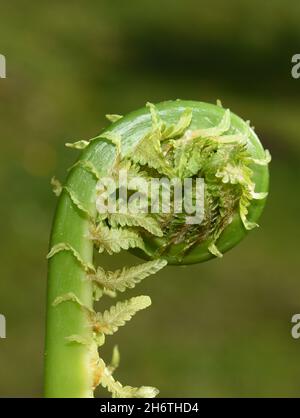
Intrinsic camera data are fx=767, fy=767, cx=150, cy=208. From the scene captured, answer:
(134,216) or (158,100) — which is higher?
(158,100)

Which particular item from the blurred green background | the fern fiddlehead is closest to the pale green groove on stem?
the fern fiddlehead

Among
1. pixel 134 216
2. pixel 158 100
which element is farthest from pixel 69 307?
pixel 158 100

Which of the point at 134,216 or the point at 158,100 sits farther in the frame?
the point at 158,100

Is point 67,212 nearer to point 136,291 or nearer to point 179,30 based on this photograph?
point 136,291

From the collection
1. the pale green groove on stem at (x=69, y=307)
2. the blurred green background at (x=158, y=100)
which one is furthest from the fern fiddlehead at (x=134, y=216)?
the blurred green background at (x=158, y=100)

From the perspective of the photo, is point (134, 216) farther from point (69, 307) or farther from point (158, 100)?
point (158, 100)

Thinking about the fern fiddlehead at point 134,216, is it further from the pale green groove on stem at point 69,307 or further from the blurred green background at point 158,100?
the blurred green background at point 158,100

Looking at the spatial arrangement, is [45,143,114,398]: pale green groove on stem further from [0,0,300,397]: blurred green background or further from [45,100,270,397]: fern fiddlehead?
[0,0,300,397]: blurred green background
